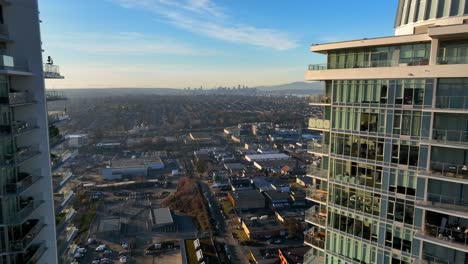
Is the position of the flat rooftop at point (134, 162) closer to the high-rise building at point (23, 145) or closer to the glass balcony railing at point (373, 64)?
the high-rise building at point (23, 145)

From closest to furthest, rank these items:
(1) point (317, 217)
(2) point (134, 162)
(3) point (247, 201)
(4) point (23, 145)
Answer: (4) point (23, 145), (1) point (317, 217), (3) point (247, 201), (2) point (134, 162)

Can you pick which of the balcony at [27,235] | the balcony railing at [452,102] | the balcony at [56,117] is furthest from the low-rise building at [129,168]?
the balcony railing at [452,102]

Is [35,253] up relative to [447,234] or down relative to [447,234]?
down

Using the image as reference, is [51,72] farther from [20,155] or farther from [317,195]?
[317,195]

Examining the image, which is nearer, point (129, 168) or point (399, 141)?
point (399, 141)

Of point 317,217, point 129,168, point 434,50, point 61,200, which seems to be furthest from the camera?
point 129,168

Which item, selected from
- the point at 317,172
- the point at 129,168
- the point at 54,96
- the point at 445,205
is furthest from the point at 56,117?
the point at 129,168

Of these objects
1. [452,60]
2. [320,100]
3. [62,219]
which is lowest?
[62,219]
